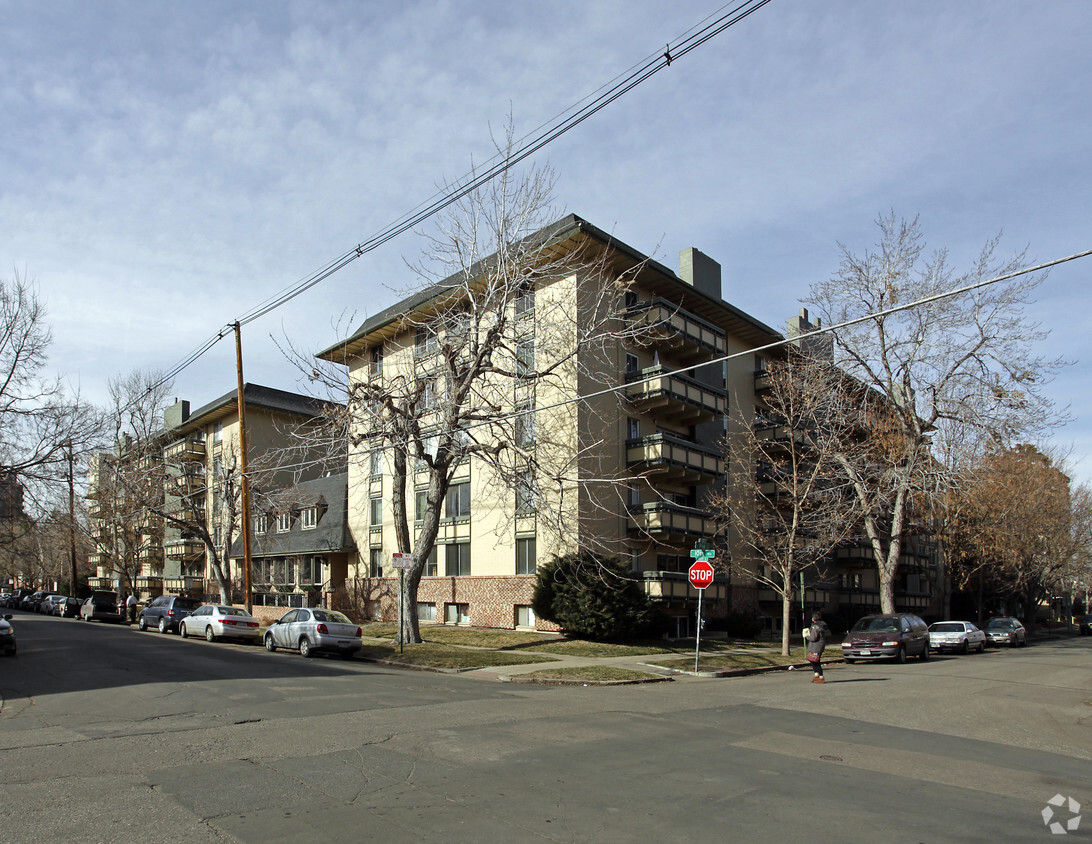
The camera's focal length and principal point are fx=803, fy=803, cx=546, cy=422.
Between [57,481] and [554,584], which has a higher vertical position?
[57,481]

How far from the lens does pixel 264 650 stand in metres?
24.9

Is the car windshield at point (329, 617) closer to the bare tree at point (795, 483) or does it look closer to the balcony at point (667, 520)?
the balcony at point (667, 520)

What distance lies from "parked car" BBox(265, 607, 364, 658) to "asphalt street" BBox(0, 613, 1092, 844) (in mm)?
5431

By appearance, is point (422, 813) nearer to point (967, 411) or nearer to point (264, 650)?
point (264, 650)

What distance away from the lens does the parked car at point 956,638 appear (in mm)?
32344

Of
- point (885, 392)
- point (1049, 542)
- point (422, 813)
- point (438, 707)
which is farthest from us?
point (1049, 542)

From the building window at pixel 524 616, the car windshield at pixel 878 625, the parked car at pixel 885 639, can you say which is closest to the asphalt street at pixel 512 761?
the parked car at pixel 885 639

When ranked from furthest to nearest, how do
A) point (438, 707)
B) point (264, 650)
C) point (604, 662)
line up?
point (264, 650), point (604, 662), point (438, 707)

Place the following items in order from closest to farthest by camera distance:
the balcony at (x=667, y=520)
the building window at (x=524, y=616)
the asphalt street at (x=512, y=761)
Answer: the asphalt street at (x=512, y=761)
the balcony at (x=667, y=520)
the building window at (x=524, y=616)

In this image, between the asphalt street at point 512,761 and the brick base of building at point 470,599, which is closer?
the asphalt street at point 512,761

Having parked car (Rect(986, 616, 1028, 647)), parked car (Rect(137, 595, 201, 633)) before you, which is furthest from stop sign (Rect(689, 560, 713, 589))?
parked car (Rect(986, 616, 1028, 647))

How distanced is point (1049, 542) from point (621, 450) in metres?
33.8

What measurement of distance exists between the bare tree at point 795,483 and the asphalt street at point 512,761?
1052cm

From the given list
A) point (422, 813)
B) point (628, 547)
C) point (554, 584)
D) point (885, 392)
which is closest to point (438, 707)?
point (422, 813)
